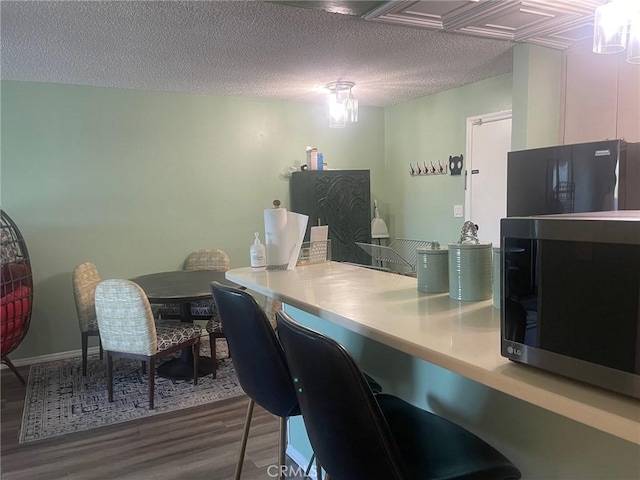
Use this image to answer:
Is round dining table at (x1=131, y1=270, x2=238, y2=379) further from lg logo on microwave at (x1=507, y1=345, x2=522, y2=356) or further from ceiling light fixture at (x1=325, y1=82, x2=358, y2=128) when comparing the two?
lg logo on microwave at (x1=507, y1=345, x2=522, y2=356)

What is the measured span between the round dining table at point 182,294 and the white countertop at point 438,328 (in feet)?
4.19

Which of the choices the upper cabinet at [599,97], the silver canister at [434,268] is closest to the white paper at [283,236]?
the silver canister at [434,268]

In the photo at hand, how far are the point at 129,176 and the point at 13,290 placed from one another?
1.39 m

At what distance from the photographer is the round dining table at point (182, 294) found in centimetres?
317

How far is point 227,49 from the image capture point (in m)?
Result: 3.03

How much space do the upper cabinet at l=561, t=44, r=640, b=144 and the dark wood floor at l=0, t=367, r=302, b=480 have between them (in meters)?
2.79

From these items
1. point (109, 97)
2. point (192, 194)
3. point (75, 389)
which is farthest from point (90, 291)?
point (109, 97)

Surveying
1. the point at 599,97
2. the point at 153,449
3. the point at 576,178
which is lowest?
the point at 153,449

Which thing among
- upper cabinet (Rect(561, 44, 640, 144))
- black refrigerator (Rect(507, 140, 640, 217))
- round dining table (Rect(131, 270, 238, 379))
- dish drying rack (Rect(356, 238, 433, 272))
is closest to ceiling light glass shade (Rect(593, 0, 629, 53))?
black refrigerator (Rect(507, 140, 640, 217))

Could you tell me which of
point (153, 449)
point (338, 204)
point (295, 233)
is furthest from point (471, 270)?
point (338, 204)

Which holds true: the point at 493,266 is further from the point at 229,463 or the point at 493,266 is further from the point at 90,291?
the point at 90,291

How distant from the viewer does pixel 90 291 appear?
3549mm

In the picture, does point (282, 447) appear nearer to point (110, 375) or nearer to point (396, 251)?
point (110, 375)

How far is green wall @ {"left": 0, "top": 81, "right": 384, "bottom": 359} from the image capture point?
150 inches
